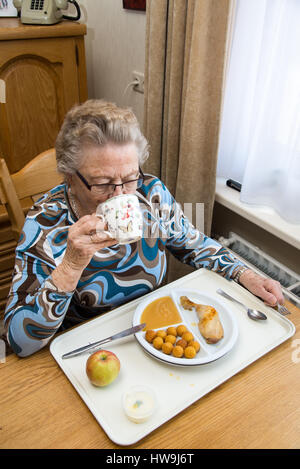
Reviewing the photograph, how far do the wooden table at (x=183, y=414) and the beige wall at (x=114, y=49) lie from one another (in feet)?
5.47

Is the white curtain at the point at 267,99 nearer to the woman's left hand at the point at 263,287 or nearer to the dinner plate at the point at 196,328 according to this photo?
the woman's left hand at the point at 263,287

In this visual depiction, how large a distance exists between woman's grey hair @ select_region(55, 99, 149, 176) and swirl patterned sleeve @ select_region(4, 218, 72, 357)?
0.26 m

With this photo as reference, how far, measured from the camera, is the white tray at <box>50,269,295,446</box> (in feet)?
2.66

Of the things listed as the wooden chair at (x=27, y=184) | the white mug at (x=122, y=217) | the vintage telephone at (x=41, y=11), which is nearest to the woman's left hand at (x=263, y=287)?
the white mug at (x=122, y=217)

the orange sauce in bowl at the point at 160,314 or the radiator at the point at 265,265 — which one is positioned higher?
the orange sauce in bowl at the point at 160,314

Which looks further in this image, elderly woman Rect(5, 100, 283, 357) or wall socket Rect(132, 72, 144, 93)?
wall socket Rect(132, 72, 144, 93)

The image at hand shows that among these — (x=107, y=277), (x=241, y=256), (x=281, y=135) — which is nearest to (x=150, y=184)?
(x=107, y=277)

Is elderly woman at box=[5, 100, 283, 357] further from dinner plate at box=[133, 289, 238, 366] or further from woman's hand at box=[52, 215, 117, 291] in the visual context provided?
dinner plate at box=[133, 289, 238, 366]

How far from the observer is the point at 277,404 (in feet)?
2.78

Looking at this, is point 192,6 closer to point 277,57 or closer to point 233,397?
point 277,57

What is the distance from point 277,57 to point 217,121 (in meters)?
0.31

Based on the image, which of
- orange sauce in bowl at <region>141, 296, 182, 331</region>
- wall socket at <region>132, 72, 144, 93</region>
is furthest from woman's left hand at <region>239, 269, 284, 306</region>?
wall socket at <region>132, 72, 144, 93</region>

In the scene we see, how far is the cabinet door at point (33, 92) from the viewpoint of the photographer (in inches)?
73.9

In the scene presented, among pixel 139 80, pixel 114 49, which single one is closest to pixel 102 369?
pixel 139 80
